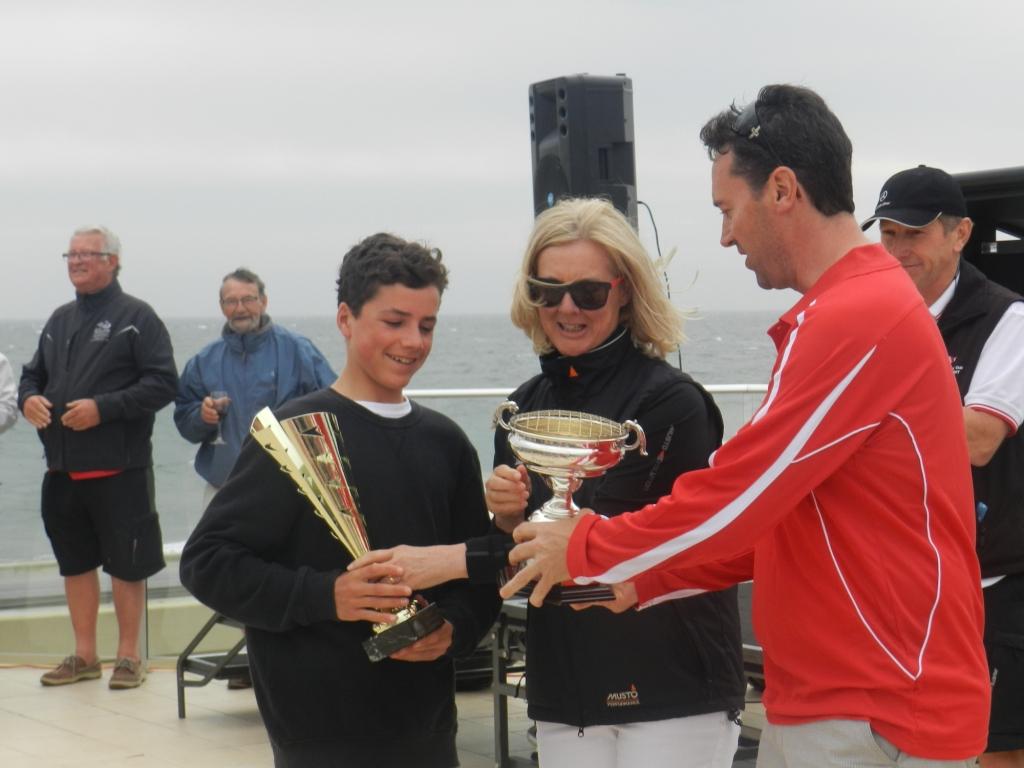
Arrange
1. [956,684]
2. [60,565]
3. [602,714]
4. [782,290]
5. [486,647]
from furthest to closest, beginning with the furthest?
[60,565], [486,647], [602,714], [782,290], [956,684]

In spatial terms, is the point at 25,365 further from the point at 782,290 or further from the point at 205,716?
the point at 782,290

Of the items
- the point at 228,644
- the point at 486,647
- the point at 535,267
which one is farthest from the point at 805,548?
the point at 228,644

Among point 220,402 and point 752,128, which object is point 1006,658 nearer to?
point 752,128

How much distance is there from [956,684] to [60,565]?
641 centimetres

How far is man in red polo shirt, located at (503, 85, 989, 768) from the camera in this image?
7.34 feet

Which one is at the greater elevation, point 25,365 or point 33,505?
point 25,365

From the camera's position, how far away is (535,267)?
316 cm

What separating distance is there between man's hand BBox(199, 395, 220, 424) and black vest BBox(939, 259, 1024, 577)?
4.87 meters

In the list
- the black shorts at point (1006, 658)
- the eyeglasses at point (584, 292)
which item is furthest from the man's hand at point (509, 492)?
the black shorts at point (1006, 658)

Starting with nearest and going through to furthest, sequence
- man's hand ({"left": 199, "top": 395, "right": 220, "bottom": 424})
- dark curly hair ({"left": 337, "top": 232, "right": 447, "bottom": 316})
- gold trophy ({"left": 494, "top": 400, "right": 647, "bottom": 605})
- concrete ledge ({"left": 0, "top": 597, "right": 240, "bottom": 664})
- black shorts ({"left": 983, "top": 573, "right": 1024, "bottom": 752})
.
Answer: gold trophy ({"left": 494, "top": 400, "right": 647, "bottom": 605})
dark curly hair ({"left": 337, "top": 232, "right": 447, "bottom": 316})
black shorts ({"left": 983, "top": 573, "right": 1024, "bottom": 752})
man's hand ({"left": 199, "top": 395, "right": 220, "bottom": 424})
concrete ledge ({"left": 0, "top": 597, "right": 240, "bottom": 664})

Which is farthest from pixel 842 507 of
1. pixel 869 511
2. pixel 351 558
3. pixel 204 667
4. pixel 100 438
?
pixel 100 438

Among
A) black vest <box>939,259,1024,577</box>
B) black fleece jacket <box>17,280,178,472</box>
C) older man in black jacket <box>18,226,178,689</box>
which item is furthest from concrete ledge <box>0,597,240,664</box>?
black vest <box>939,259,1024,577</box>

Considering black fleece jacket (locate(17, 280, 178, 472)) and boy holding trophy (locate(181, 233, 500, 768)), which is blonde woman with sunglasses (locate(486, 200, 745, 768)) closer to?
boy holding trophy (locate(181, 233, 500, 768))

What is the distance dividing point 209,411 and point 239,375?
26 cm
